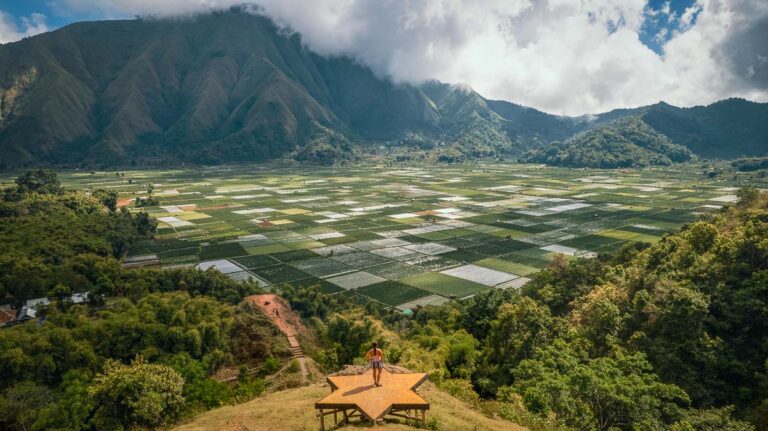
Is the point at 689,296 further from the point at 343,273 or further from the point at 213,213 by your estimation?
the point at 213,213

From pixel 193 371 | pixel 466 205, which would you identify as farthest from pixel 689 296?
pixel 466 205

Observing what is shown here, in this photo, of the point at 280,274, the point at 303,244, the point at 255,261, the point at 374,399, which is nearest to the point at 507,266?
the point at 280,274

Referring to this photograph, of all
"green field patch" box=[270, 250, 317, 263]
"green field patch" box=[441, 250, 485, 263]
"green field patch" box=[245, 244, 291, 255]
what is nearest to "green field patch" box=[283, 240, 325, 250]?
"green field patch" box=[245, 244, 291, 255]

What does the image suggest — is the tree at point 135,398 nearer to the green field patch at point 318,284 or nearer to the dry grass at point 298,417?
the dry grass at point 298,417

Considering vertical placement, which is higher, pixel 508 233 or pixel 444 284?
pixel 508 233

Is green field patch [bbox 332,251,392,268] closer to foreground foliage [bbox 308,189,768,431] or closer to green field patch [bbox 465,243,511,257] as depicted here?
green field patch [bbox 465,243,511,257]

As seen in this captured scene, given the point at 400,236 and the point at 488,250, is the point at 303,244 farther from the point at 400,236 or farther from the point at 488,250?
the point at 488,250

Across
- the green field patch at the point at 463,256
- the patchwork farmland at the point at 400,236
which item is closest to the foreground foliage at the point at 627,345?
the patchwork farmland at the point at 400,236
